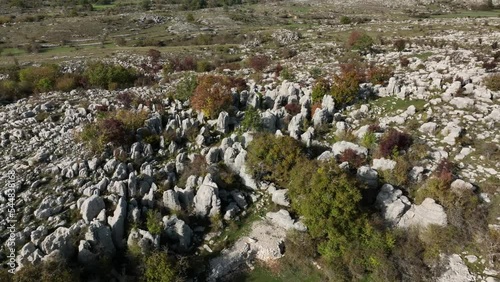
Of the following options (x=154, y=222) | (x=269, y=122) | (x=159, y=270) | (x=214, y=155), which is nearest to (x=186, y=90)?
(x=269, y=122)

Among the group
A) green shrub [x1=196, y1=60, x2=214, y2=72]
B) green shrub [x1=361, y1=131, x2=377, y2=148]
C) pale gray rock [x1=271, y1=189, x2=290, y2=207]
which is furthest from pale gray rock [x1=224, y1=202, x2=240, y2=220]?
green shrub [x1=196, y1=60, x2=214, y2=72]

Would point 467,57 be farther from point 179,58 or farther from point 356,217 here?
point 179,58

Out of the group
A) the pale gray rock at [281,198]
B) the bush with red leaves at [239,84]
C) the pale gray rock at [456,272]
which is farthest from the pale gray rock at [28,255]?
the bush with red leaves at [239,84]

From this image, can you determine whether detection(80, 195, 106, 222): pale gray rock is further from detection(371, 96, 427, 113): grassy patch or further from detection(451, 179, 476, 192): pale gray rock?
detection(371, 96, 427, 113): grassy patch

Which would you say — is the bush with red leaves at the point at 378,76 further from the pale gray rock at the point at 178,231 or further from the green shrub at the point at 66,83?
the green shrub at the point at 66,83

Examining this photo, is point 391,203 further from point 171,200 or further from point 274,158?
point 171,200

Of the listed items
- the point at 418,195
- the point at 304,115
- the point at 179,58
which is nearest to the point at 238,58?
the point at 179,58
